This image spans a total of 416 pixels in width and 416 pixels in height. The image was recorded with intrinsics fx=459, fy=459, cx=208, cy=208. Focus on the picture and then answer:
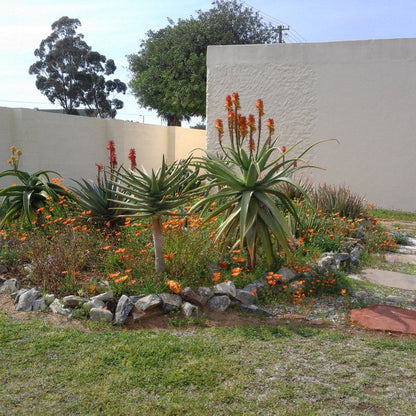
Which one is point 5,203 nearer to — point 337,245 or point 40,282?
point 40,282

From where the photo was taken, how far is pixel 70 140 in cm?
1227

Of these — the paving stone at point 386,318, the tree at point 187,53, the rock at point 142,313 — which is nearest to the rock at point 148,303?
the rock at point 142,313

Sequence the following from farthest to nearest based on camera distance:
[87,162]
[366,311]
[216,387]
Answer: [87,162] < [366,311] < [216,387]

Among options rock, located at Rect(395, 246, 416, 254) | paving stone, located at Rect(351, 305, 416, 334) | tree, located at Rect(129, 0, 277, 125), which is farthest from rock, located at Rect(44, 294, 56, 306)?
tree, located at Rect(129, 0, 277, 125)

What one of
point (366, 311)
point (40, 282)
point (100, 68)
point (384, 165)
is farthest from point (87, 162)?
point (100, 68)

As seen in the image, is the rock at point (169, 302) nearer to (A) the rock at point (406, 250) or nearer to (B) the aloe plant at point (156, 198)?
(B) the aloe plant at point (156, 198)

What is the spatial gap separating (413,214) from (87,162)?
8.55m

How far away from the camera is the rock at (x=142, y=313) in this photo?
3.91 m

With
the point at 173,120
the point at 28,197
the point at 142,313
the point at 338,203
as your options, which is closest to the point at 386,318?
the point at 142,313

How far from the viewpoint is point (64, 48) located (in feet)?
117

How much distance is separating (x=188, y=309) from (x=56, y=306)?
1.18 metres

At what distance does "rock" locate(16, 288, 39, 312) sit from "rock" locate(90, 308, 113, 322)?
68 centimetres

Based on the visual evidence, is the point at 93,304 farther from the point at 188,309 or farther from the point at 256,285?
the point at 256,285

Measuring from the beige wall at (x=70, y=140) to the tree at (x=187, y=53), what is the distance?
3.27m
